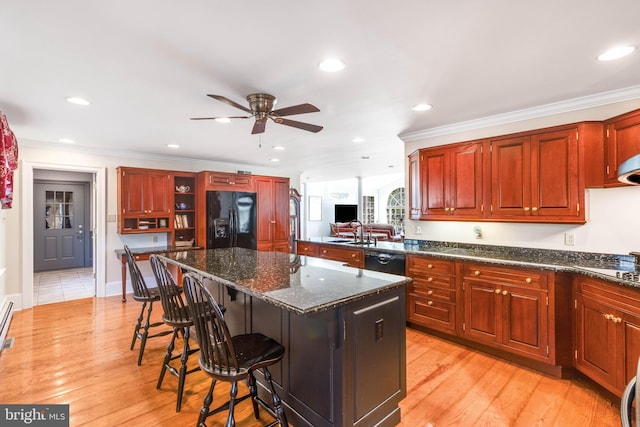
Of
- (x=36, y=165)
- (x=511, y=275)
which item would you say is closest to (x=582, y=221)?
(x=511, y=275)

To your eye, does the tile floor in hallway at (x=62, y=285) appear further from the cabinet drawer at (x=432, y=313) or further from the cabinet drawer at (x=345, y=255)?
the cabinet drawer at (x=432, y=313)

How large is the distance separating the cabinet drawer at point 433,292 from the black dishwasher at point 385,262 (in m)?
0.21

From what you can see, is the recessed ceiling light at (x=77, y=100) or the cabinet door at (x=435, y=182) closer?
the recessed ceiling light at (x=77, y=100)

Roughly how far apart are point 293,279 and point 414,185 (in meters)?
2.47

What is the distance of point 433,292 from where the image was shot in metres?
3.25

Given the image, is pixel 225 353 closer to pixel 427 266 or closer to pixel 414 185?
pixel 427 266

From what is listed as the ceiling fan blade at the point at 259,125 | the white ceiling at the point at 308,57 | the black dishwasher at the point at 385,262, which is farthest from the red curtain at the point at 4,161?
the black dishwasher at the point at 385,262

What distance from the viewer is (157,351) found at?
3.04 meters

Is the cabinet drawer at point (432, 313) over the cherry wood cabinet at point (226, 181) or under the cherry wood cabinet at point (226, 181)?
under

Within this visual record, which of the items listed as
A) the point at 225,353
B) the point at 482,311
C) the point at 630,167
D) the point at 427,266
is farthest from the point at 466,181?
the point at 225,353

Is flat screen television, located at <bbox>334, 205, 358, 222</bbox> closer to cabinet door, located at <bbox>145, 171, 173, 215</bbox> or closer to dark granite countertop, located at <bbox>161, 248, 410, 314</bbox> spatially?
cabinet door, located at <bbox>145, 171, 173, 215</bbox>

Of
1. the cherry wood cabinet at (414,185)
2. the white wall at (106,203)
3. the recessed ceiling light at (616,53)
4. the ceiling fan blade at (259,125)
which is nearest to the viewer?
the recessed ceiling light at (616,53)

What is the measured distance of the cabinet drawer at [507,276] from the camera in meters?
2.56

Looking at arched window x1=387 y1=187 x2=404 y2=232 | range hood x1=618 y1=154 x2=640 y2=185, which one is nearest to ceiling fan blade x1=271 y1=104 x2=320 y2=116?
range hood x1=618 y1=154 x2=640 y2=185
